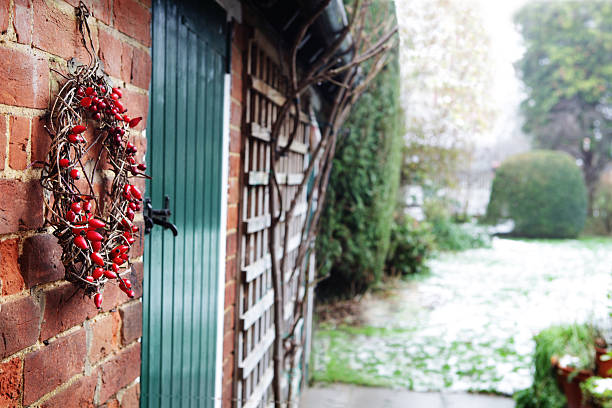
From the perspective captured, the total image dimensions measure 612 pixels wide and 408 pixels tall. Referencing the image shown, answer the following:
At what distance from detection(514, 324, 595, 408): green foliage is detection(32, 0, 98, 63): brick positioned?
135 inches

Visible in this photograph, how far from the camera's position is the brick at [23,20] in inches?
28.2

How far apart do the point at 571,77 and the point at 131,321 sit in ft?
56.5

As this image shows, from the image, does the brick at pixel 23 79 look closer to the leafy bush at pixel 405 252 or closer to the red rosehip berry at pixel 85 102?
the red rosehip berry at pixel 85 102

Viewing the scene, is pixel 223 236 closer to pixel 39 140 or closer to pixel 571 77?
pixel 39 140

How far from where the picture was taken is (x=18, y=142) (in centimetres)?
73

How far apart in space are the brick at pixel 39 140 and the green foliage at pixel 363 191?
4954mm

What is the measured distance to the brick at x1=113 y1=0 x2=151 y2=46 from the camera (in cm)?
100

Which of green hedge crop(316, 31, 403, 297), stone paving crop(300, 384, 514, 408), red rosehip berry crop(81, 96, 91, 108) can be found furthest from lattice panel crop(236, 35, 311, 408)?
green hedge crop(316, 31, 403, 297)

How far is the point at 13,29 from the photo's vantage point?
71 cm

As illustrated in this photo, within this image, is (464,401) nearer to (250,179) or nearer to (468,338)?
(468,338)

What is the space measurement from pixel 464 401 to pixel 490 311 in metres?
2.79

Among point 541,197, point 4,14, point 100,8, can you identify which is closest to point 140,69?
point 100,8

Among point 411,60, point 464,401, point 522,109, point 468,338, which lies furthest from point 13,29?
point 522,109

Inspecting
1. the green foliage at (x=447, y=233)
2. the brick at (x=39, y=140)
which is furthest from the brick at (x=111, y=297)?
the green foliage at (x=447, y=233)
